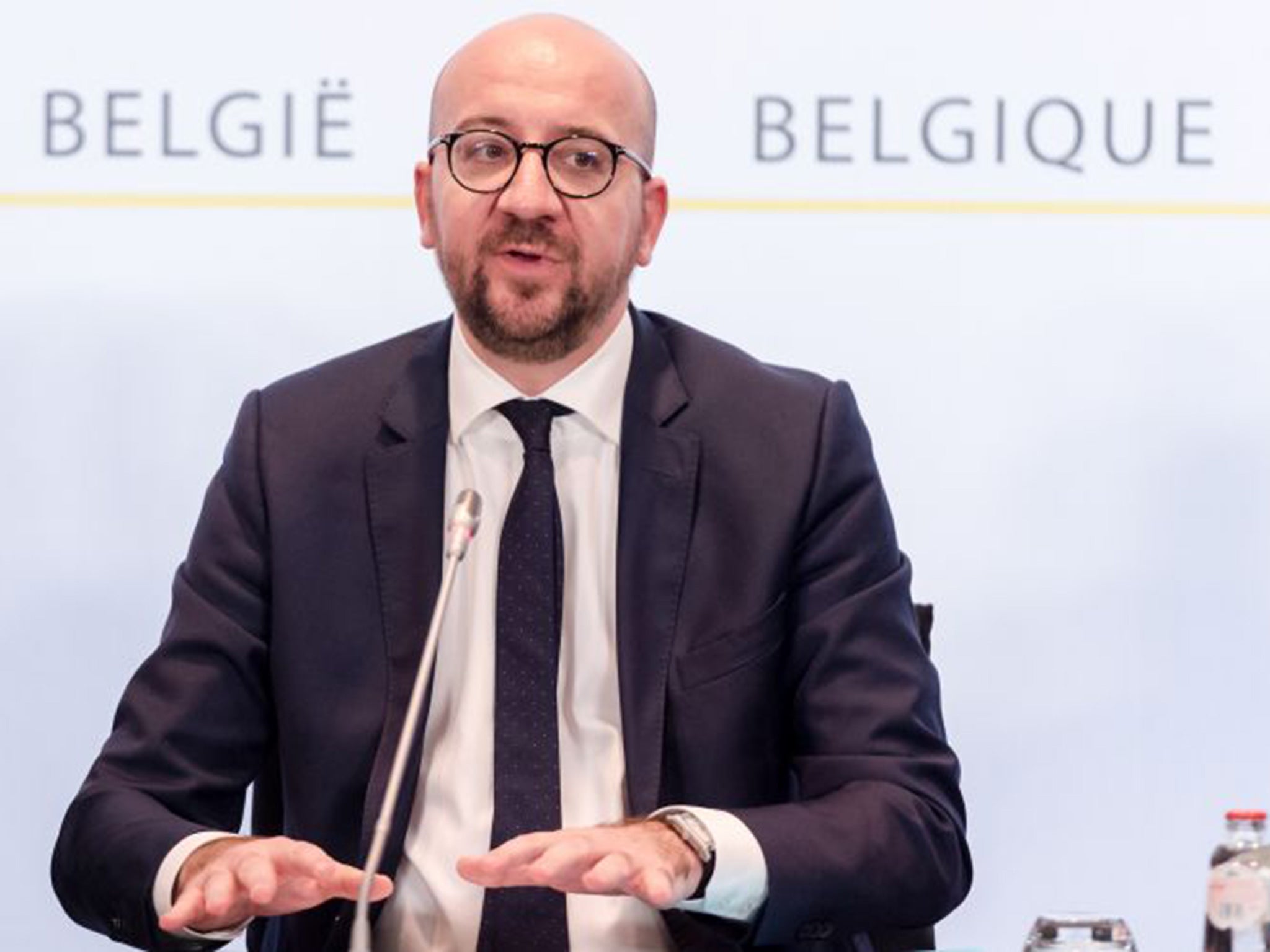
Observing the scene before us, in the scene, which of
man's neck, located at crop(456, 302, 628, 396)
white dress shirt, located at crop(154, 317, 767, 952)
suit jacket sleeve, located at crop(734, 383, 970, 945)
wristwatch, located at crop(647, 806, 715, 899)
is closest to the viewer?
wristwatch, located at crop(647, 806, 715, 899)

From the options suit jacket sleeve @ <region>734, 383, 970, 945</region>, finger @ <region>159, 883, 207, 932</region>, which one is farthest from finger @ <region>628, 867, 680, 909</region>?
finger @ <region>159, 883, 207, 932</region>

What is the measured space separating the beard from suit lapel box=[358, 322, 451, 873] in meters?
0.11

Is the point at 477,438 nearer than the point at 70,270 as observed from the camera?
Yes

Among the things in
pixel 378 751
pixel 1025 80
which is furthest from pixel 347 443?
pixel 1025 80

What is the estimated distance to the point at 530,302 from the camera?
9.36ft

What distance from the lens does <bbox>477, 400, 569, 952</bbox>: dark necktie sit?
264 cm

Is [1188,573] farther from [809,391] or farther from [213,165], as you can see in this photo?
[213,165]

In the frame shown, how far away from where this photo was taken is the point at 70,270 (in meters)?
3.78

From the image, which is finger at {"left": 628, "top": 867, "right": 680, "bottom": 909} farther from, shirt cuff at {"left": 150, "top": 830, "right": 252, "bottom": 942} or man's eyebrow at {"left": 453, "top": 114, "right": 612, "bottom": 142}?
man's eyebrow at {"left": 453, "top": 114, "right": 612, "bottom": 142}

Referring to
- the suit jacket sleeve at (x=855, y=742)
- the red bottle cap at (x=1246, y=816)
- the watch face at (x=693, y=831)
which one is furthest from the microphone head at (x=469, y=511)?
the red bottle cap at (x=1246, y=816)

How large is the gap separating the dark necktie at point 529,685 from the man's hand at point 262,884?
355mm

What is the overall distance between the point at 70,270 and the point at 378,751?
1.36 meters

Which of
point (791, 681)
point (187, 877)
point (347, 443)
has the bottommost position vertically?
point (187, 877)

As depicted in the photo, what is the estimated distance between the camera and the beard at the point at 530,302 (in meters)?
2.85
